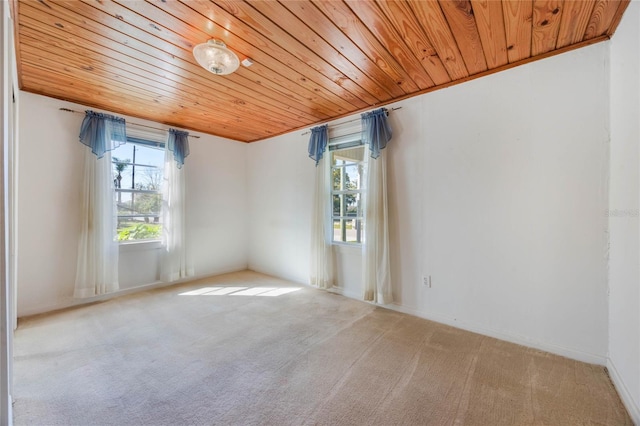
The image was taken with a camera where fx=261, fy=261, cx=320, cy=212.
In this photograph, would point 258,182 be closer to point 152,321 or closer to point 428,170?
point 152,321

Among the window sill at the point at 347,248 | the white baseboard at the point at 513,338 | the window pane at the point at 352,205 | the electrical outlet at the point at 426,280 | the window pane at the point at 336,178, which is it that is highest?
the window pane at the point at 336,178

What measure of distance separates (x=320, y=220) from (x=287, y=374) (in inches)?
79.5

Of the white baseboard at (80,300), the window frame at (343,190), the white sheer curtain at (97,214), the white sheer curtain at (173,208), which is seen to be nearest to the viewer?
the white baseboard at (80,300)

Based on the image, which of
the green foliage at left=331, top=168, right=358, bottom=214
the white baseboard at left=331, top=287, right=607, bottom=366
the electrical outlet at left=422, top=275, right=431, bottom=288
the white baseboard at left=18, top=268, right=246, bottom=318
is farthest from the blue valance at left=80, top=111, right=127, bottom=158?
the electrical outlet at left=422, top=275, right=431, bottom=288

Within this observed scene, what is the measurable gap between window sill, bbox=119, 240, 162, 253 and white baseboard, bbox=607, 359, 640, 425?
4651mm

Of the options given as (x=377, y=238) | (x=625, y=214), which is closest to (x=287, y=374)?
(x=377, y=238)

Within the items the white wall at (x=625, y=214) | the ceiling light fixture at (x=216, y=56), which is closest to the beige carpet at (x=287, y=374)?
the white wall at (x=625, y=214)

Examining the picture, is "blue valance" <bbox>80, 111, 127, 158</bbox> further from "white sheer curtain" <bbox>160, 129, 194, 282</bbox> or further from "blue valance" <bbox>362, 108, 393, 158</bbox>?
"blue valance" <bbox>362, 108, 393, 158</bbox>

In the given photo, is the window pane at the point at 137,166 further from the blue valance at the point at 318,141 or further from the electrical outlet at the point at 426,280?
the electrical outlet at the point at 426,280

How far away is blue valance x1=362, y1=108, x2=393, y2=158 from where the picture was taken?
9.39 feet

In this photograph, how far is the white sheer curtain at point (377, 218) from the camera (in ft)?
9.43

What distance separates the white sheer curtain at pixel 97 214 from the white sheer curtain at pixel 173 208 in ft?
1.98

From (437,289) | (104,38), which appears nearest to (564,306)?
(437,289)

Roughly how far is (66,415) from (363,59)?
2.99 meters
